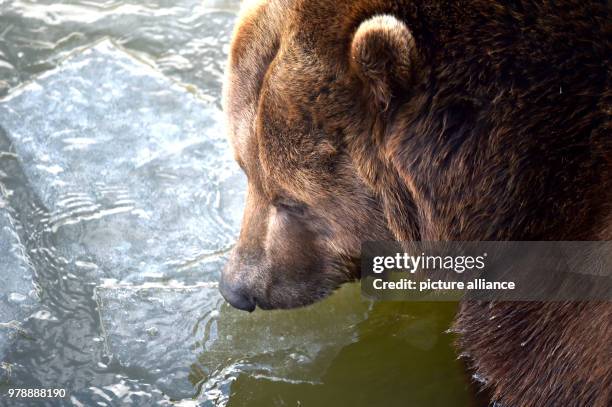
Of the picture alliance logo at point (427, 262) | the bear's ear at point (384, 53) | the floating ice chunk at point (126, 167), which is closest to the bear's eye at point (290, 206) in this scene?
the picture alliance logo at point (427, 262)

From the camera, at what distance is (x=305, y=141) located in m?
3.44

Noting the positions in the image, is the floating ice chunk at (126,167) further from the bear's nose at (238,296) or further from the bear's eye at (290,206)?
the bear's eye at (290,206)

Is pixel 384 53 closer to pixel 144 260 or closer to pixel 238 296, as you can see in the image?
pixel 238 296

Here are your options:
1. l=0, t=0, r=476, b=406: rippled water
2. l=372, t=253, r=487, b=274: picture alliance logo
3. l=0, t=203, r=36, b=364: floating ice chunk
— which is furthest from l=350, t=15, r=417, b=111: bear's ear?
l=0, t=203, r=36, b=364: floating ice chunk

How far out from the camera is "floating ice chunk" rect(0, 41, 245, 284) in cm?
496

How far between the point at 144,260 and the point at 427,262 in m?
1.95

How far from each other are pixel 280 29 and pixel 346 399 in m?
1.89

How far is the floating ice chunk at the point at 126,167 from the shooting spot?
496cm

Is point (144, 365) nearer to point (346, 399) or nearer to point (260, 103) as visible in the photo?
point (346, 399)

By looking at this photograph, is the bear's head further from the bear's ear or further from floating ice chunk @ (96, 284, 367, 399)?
floating ice chunk @ (96, 284, 367, 399)

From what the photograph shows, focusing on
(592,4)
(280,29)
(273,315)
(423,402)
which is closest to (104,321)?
(273,315)

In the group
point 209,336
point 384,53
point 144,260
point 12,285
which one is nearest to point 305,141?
point 384,53

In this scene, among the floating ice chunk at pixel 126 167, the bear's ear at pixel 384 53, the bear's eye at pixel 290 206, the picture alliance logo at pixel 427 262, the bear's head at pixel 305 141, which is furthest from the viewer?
the floating ice chunk at pixel 126 167

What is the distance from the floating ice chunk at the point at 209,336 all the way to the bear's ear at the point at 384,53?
1.81 m
